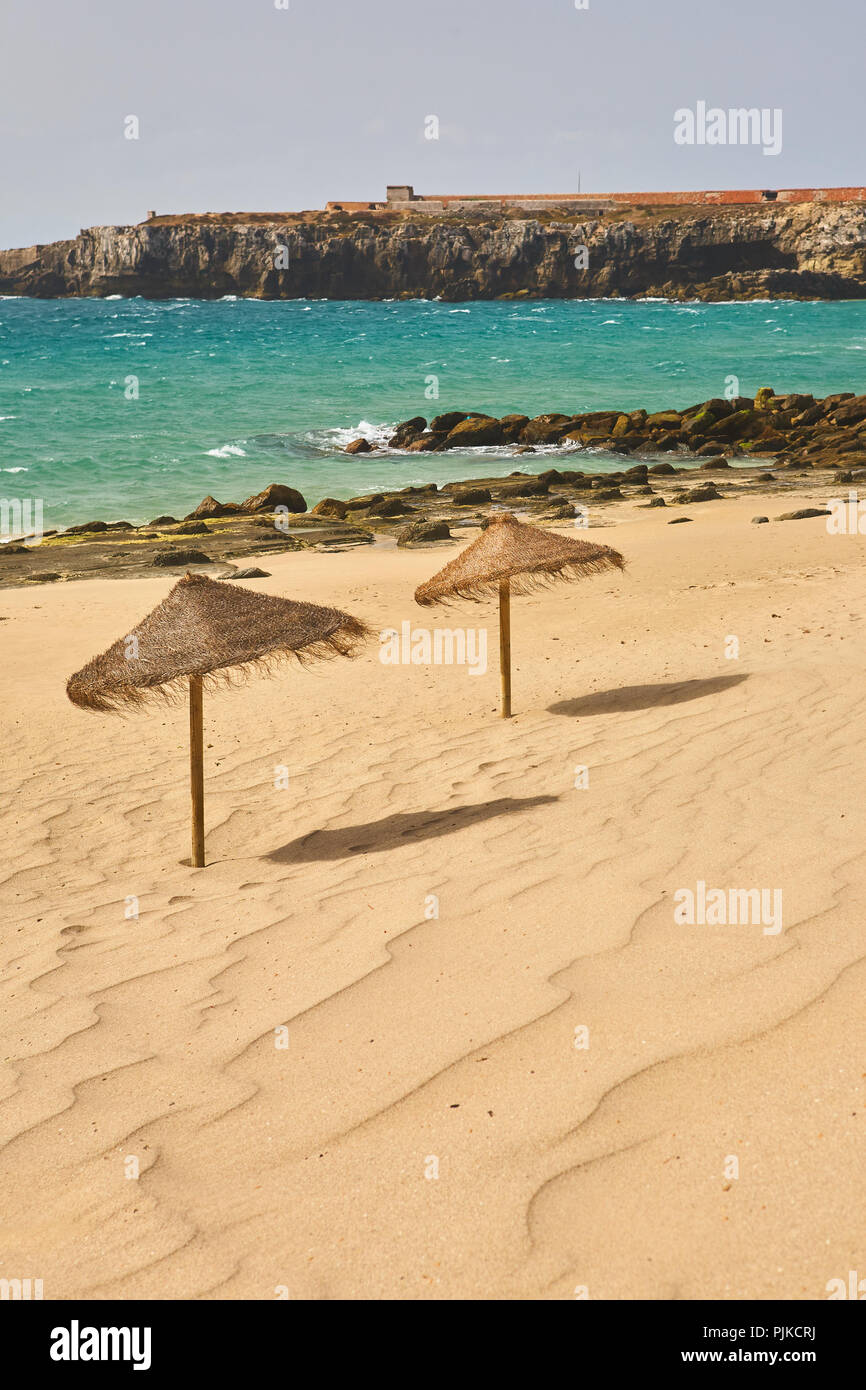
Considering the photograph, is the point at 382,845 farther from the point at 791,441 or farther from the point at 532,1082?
the point at 791,441

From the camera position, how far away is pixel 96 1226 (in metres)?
3.56

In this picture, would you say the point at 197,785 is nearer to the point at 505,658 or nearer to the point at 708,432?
the point at 505,658

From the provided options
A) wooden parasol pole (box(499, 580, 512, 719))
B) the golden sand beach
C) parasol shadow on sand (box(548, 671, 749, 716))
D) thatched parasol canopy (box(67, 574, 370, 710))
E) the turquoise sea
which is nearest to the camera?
the golden sand beach

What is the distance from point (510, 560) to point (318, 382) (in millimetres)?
43645

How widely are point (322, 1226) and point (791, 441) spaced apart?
1273 inches

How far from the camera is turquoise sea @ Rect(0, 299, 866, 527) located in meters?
31.3

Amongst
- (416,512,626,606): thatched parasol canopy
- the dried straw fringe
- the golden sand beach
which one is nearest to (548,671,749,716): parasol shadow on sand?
the golden sand beach

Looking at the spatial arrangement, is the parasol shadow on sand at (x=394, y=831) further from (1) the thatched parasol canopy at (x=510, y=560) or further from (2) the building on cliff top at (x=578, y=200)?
(2) the building on cliff top at (x=578, y=200)

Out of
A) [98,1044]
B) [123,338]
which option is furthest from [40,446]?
[123,338]

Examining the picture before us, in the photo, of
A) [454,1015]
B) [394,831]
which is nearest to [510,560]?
[394,831]

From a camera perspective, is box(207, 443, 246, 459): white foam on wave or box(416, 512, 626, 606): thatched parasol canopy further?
box(207, 443, 246, 459): white foam on wave

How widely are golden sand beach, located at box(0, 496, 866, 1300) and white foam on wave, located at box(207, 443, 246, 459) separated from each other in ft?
80.8

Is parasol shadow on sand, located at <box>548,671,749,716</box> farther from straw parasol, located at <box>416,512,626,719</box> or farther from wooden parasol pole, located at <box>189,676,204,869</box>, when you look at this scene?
wooden parasol pole, located at <box>189,676,204,869</box>

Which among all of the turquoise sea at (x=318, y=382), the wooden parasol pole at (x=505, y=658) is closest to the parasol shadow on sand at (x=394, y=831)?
the wooden parasol pole at (x=505, y=658)
